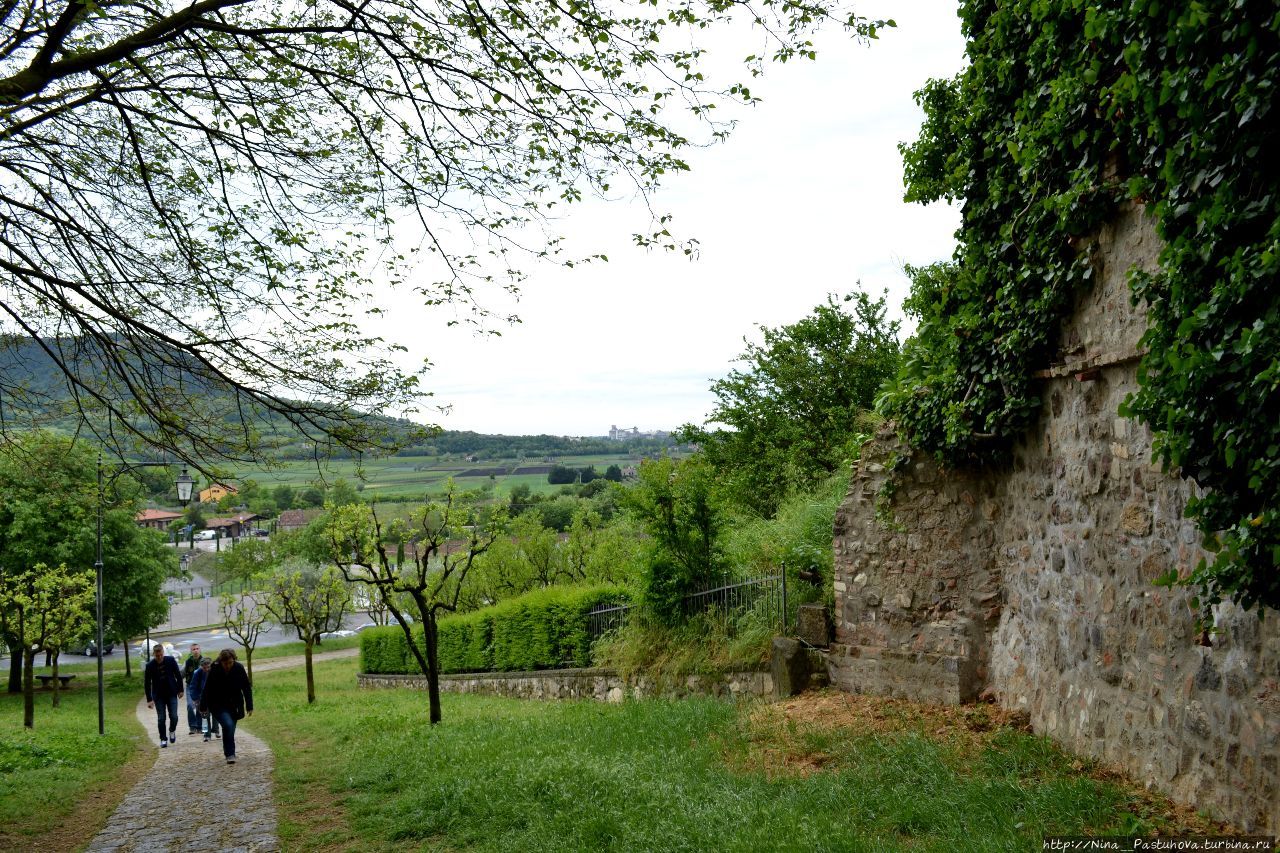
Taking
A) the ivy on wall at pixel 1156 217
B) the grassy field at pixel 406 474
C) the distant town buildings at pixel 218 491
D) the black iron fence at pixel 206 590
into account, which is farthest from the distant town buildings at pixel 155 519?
the ivy on wall at pixel 1156 217

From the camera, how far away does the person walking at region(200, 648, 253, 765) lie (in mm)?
11414

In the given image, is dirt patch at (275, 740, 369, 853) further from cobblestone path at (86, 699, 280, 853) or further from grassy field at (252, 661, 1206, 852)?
cobblestone path at (86, 699, 280, 853)

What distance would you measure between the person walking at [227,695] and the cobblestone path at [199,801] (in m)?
0.43

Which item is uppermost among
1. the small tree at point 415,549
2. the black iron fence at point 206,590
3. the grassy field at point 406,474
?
the grassy field at point 406,474

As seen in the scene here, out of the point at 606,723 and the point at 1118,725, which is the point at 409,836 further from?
the point at 1118,725

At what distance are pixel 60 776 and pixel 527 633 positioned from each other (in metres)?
9.11

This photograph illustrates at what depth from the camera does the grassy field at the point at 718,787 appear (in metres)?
5.16

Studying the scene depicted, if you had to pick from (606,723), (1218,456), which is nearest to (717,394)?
(606,723)

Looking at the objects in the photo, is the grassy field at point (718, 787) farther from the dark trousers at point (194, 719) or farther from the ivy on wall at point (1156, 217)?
the dark trousers at point (194, 719)

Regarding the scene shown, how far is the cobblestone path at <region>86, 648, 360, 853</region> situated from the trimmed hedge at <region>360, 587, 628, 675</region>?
5.71 meters

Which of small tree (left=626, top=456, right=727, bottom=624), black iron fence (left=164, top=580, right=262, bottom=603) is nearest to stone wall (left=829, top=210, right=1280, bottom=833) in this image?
small tree (left=626, top=456, right=727, bottom=624)

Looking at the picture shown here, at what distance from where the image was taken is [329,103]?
8.35m

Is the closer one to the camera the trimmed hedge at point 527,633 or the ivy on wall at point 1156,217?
the ivy on wall at point 1156,217

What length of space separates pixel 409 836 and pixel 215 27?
664 centimetres
